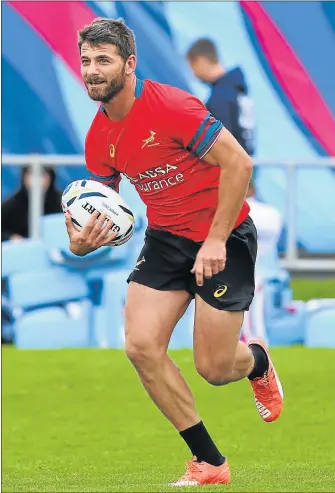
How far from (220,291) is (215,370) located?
1.42 ft

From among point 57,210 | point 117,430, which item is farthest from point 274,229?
point 117,430

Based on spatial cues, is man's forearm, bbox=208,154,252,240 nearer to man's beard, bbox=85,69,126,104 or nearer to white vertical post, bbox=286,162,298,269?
man's beard, bbox=85,69,126,104

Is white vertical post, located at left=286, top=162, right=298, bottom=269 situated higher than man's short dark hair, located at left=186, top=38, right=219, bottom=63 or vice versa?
man's short dark hair, located at left=186, top=38, right=219, bottom=63

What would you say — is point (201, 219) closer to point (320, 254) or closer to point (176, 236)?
point (176, 236)

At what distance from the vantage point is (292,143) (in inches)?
740

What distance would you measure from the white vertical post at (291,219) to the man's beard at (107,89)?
776 centimetres

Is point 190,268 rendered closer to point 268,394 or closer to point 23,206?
point 268,394

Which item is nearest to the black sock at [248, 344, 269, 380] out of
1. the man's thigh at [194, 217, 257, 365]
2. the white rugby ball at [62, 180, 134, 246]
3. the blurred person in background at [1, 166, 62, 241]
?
the man's thigh at [194, 217, 257, 365]

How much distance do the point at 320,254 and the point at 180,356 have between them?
10.3 ft

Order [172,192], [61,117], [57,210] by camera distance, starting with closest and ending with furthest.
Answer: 1. [172,192]
2. [57,210]
3. [61,117]

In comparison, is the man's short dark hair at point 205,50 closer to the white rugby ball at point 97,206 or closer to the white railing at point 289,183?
the white railing at point 289,183

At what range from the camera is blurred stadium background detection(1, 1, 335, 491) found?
32.7ft

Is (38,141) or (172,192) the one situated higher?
(172,192)

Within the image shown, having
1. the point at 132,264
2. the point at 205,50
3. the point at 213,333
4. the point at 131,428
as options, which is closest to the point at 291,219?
the point at 132,264
